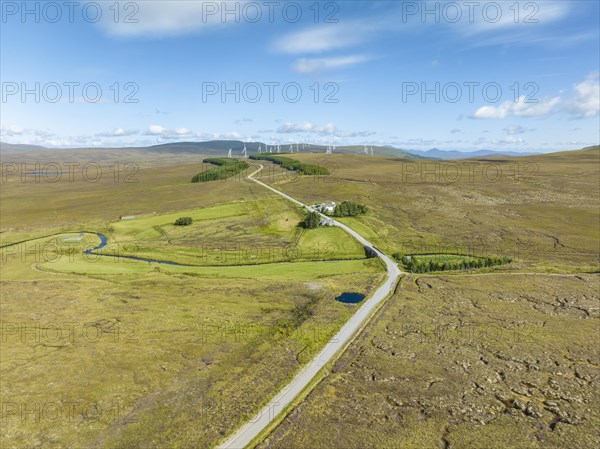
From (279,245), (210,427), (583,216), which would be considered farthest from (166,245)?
(583,216)

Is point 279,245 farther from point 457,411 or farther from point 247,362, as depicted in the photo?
point 457,411

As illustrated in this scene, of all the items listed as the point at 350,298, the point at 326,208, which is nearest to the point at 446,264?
the point at 350,298

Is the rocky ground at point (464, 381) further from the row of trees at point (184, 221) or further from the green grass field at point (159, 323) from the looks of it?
the row of trees at point (184, 221)

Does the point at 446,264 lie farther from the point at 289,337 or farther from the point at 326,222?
the point at 289,337

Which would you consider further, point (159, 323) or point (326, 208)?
point (326, 208)

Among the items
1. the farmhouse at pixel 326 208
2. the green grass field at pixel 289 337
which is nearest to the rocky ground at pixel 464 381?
the green grass field at pixel 289 337
